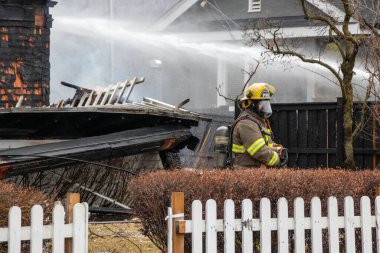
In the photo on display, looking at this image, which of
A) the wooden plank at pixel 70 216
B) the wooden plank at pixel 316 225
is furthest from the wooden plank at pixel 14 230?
the wooden plank at pixel 316 225

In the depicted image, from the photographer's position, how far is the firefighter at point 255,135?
959 centimetres

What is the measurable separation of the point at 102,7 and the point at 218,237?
37930 mm

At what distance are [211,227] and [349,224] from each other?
4.32 feet

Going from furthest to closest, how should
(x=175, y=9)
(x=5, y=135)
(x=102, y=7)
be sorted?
(x=102, y=7) → (x=175, y=9) → (x=5, y=135)

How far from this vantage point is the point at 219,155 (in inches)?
472

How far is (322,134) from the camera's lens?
46.5 ft

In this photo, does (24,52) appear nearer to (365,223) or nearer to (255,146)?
(255,146)

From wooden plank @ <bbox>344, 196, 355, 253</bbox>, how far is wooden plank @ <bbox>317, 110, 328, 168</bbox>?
7.21 metres

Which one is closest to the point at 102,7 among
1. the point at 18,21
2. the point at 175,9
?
the point at 175,9

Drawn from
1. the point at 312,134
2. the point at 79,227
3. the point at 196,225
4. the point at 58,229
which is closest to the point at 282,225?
the point at 196,225

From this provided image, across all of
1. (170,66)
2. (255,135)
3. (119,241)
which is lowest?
(119,241)

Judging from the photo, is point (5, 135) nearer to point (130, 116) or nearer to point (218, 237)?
point (130, 116)

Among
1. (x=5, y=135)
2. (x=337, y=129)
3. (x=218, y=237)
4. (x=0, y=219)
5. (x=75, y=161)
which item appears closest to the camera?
(x=0, y=219)

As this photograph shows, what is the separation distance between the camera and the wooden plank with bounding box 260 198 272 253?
642cm
